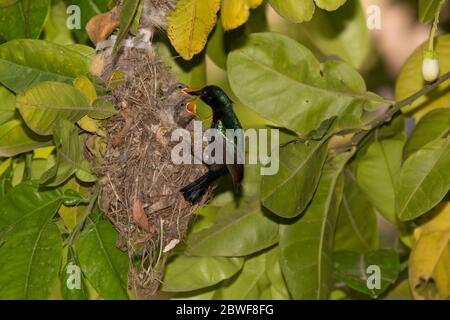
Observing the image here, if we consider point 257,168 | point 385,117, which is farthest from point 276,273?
point 385,117

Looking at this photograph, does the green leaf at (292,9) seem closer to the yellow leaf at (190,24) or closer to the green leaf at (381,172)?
the yellow leaf at (190,24)

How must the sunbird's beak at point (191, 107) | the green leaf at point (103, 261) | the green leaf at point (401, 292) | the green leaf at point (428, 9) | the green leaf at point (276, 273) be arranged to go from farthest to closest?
1. the green leaf at point (401, 292)
2. the green leaf at point (276, 273)
3. the sunbird's beak at point (191, 107)
4. the green leaf at point (103, 261)
5. the green leaf at point (428, 9)

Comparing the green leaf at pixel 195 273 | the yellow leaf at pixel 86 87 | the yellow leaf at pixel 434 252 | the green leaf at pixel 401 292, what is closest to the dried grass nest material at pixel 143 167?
the yellow leaf at pixel 86 87

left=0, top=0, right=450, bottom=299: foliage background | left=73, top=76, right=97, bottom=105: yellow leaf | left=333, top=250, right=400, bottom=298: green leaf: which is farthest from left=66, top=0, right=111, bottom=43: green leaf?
left=333, top=250, right=400, bottom=298: green leaf

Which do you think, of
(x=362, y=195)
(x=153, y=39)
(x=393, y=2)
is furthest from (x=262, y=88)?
(x=393, y=2)
